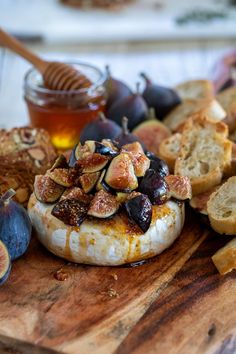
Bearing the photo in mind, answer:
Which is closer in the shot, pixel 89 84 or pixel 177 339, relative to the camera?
pixel 177 339

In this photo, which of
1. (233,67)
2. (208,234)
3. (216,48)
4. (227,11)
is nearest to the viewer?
(208,234)

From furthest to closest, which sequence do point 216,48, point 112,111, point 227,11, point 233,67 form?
point 227,11
point 216,48
point 233,67
point 112,111

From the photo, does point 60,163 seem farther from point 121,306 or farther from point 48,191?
point 121,306

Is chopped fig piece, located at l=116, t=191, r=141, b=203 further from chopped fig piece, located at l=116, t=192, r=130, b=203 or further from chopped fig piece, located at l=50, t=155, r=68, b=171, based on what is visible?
chopped fig piece, located at l=50, t=155, r=68, b=171

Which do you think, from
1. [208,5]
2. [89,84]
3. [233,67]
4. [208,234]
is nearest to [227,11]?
[208,5]

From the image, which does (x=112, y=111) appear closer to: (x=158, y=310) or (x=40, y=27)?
(x=158, y=310)

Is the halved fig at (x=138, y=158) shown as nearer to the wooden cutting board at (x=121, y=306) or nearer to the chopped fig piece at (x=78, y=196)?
the chopped fig piece at (x=78, y=196)

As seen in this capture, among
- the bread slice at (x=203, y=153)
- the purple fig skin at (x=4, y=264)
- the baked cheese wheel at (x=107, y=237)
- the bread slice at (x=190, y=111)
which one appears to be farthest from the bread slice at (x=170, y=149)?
the purple fig skin at (x=4, y=264)

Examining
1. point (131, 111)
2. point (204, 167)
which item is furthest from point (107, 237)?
point (131, 111)
